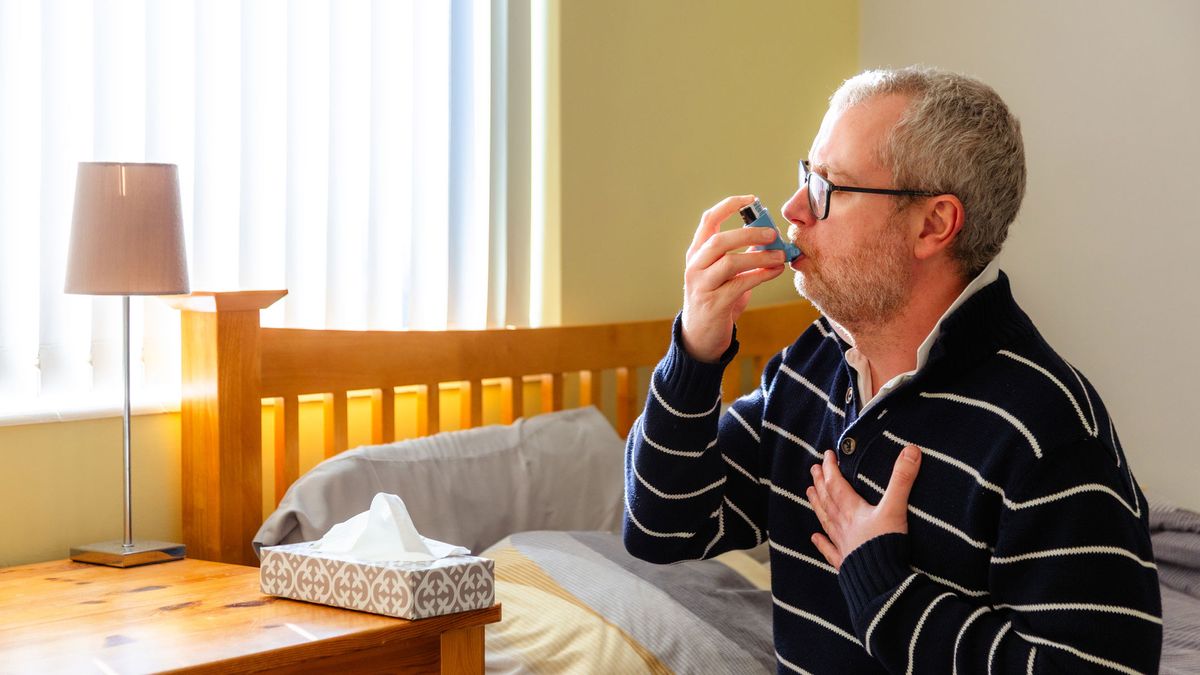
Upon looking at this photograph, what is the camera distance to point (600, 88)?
2.65 metres

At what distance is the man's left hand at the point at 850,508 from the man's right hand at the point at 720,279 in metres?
0.18

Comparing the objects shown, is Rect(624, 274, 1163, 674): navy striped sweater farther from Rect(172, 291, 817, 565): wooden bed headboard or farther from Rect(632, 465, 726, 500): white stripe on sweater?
Rect(172, 291, 817, 565): wooden bed headboard

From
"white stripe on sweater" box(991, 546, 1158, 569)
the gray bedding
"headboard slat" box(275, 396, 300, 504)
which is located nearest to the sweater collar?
"white stripe on sweater" box(991, 546, 1158, 569)

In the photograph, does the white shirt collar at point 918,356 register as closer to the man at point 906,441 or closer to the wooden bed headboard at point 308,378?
the man at point 906,441

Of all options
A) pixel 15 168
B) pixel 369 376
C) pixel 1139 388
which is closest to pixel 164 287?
pixel 15 168

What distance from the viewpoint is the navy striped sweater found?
1.09m

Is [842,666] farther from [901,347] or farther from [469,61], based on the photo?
[469,61]

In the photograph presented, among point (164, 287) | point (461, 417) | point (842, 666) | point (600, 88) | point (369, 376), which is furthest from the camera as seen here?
point (600, 88)

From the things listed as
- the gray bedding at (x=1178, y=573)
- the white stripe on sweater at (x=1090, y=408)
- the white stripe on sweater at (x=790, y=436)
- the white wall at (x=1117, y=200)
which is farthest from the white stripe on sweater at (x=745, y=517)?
the white wall at (x=1117, y=200)

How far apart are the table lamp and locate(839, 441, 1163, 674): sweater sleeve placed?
3.66ft

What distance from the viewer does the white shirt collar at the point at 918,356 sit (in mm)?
1249

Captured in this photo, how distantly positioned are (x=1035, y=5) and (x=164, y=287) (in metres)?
2.14

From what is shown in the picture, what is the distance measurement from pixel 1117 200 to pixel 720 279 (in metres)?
1.76

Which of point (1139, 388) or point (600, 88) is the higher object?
point (600, 88)
